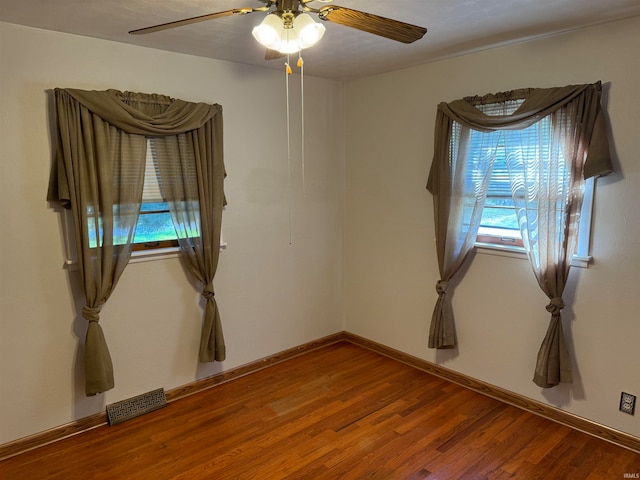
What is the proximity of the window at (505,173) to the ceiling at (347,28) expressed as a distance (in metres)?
0.52

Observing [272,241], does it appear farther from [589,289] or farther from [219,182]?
[589,289]

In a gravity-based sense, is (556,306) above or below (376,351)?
above

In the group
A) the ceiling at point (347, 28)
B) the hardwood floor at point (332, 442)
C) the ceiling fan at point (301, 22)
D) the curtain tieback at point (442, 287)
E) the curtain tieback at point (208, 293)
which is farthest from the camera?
the curtain tieback at point (442, 287)

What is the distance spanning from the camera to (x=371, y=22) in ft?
5.95

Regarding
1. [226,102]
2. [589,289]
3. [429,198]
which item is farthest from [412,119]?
[589,289]

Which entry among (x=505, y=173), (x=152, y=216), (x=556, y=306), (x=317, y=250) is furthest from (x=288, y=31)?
(x=317, y=250)

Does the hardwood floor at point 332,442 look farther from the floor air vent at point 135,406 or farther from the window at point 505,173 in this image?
the window at point 505,173

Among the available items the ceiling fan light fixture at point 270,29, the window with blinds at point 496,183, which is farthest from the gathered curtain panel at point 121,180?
the window with blinds at point 496,183

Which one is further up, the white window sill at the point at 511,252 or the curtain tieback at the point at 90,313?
the white window sill at the point at 511,252

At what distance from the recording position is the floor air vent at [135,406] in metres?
2.98

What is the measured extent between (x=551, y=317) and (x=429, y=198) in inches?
48.2

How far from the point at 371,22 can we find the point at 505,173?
5.53 feet

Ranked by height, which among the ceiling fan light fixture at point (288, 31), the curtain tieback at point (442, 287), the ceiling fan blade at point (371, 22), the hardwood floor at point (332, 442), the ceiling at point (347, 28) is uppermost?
the ceiling at point (347, 28)

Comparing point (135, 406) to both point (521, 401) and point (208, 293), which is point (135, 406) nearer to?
point (208, 293)
